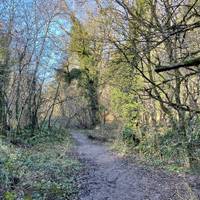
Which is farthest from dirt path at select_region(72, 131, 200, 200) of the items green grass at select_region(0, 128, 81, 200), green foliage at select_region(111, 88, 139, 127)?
green foliage at select_region(111, 88, 139, 127)

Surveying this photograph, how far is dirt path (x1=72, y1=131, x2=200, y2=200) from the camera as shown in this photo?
963cm

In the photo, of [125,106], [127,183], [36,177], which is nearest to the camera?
[36,177]

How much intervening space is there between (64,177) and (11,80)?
10.2 meters

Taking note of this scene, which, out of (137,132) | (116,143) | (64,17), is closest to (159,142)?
(137,132)

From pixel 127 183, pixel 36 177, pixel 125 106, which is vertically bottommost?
pixel 127 183

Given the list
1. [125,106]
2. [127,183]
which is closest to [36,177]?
[127,183]

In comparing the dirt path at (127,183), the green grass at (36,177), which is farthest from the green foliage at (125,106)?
the green grass at (36,177)

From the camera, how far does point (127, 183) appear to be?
1117cm

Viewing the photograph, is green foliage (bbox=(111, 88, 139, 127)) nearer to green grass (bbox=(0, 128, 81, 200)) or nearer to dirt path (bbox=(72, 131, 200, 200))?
dirt path (bbox=(72, 131, 200, 200))

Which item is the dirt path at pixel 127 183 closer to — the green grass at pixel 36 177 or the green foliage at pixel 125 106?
the green grass at pixel 36 177

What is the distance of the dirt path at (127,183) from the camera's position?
9633 mm

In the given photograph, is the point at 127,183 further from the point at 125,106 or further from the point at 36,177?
the point at 125,106

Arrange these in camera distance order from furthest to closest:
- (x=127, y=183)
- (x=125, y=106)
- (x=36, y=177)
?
(x=125, y=106)
(x=127, y=183)
(x=36, y=177)

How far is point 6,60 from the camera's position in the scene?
62.3 ft
